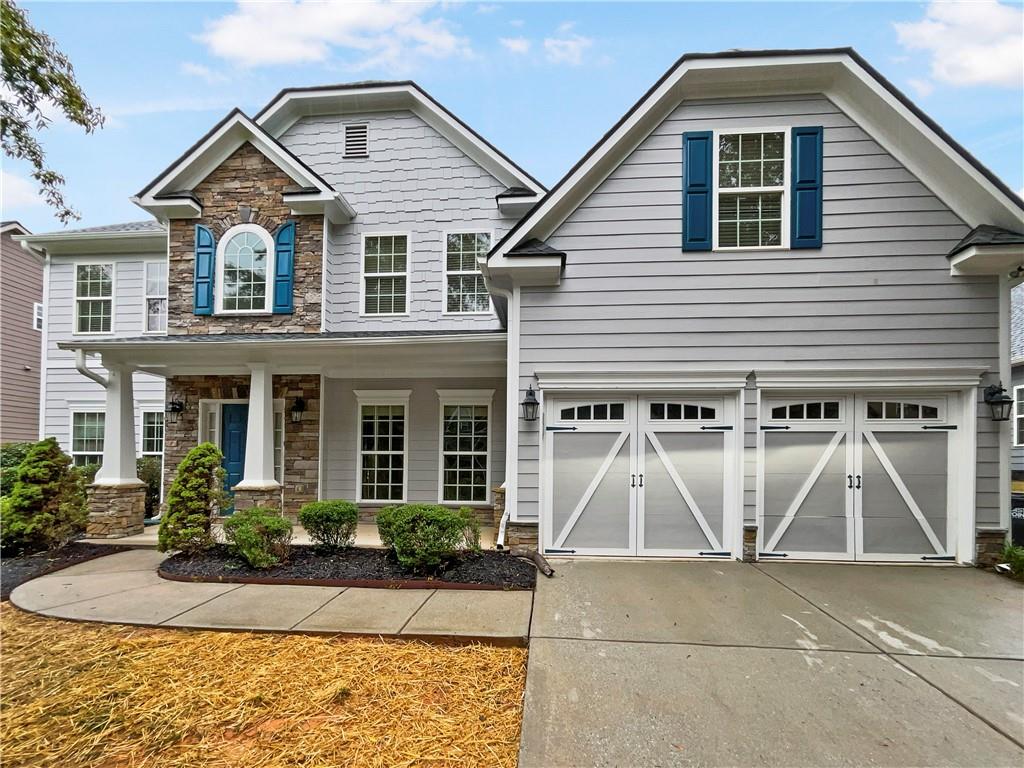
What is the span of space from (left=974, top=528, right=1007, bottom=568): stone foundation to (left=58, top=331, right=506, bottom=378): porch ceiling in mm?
6341

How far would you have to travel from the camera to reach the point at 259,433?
23.8 feet

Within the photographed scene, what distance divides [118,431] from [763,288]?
976 centimetres

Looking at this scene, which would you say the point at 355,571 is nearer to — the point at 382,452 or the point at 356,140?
the point at 382,452

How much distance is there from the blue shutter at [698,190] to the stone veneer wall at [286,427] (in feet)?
21.8

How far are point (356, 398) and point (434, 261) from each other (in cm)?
292

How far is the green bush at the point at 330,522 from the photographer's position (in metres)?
5.83

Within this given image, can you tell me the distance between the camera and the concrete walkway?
12.5ft

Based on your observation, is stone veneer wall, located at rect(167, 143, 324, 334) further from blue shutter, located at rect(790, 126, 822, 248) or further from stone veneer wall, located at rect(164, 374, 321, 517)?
blue shutter, located at rect(790, 126, 822, 248)

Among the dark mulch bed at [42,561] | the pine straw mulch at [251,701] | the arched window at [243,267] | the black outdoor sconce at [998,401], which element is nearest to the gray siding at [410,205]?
the arched window at [243,267]

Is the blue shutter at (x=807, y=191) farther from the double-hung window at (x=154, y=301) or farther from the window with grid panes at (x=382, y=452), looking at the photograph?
the double-hung window at (x=154, y=301)

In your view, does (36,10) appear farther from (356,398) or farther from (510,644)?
(510,644)

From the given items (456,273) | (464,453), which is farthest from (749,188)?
(464,453)

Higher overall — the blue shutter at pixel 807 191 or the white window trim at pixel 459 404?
the blue shutter at pixel 807 191

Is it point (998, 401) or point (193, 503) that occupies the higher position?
point (998, 401)
